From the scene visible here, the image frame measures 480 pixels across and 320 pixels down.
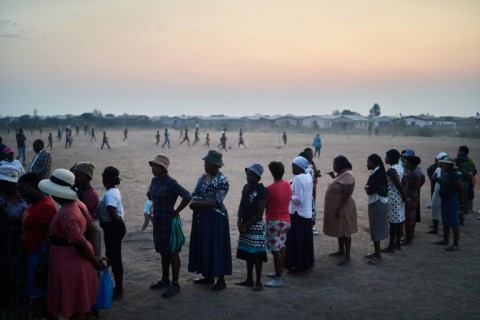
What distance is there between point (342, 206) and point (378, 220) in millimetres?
762

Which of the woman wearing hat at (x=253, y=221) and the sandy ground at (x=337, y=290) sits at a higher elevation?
the woman wearing hat at (x=253, y=221)

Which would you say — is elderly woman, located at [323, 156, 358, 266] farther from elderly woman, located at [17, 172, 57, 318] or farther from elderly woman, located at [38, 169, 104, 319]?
elderly woman, located at [17, 172, 57, 318]

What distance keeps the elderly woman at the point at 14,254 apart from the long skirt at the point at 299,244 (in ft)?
12.0

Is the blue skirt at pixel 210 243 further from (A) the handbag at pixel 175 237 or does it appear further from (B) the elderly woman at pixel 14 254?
(B) the elderly woman at pixel 14 254

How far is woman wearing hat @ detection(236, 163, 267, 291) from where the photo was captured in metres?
5.38

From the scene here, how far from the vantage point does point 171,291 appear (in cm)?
531

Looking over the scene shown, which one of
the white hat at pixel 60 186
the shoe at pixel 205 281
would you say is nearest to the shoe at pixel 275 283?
the shoe at pixel 205 281

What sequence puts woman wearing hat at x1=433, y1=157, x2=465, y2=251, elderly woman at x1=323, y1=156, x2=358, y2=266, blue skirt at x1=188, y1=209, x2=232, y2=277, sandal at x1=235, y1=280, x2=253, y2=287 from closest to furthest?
blue skirt at x1=188, y1=209, x2=232, y2=277, sandal at x1=235, y1=280, x2=253, y2=287, elderly woman at x1=323, y1=156, x2=358, y2=266, woman wearing hat at x1=433, y1=157, x2=465, y2=251

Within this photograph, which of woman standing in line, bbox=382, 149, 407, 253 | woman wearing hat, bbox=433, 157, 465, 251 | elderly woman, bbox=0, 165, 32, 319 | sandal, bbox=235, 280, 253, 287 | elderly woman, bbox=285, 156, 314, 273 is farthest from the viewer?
woman wearing hat, bbox=433, 157, 465, 251

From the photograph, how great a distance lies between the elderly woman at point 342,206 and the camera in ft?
21.9

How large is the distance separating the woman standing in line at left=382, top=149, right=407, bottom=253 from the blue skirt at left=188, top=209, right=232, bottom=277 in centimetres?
345

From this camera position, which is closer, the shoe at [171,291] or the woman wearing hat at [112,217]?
the woman wearing hat at [112,217]

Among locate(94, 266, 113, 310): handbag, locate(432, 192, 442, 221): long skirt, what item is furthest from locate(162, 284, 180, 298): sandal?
locate(432, 192, 442, 221): long skirt

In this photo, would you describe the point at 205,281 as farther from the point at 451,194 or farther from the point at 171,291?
the point at 451,194
